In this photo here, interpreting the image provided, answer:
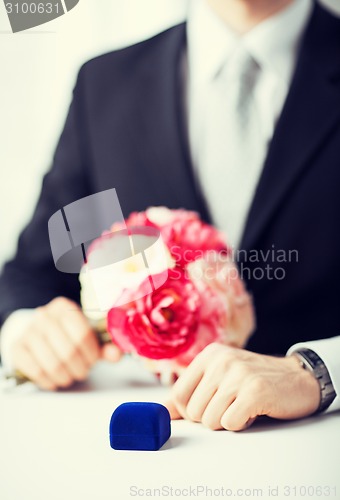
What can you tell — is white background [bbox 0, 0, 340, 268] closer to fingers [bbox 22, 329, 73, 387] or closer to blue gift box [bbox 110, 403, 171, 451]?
fingers [bbox 22, 329, 73, 387]

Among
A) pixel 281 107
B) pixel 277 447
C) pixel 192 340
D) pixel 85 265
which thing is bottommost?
pixel 277 447

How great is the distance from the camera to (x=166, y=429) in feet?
3.33

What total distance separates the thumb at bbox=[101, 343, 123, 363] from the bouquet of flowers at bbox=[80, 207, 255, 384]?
28mm

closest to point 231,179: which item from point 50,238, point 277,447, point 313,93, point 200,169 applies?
point 200,169

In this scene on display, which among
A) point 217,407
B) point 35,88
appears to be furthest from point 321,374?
point 35,88

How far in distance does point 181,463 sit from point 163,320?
0.65 feet

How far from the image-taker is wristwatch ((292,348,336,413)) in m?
1.02

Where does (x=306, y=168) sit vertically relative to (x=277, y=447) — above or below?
above

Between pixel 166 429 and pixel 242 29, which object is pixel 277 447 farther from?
pixel 242 29

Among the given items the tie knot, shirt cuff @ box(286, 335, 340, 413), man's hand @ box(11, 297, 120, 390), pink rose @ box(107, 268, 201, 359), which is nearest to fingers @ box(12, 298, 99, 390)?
man's hand @ box(11, 297, 120, 390)

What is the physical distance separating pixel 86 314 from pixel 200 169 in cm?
29

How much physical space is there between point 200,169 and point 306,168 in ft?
0.55

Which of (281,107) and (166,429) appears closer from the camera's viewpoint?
(166,429)

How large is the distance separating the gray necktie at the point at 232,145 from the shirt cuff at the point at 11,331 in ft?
1.14
